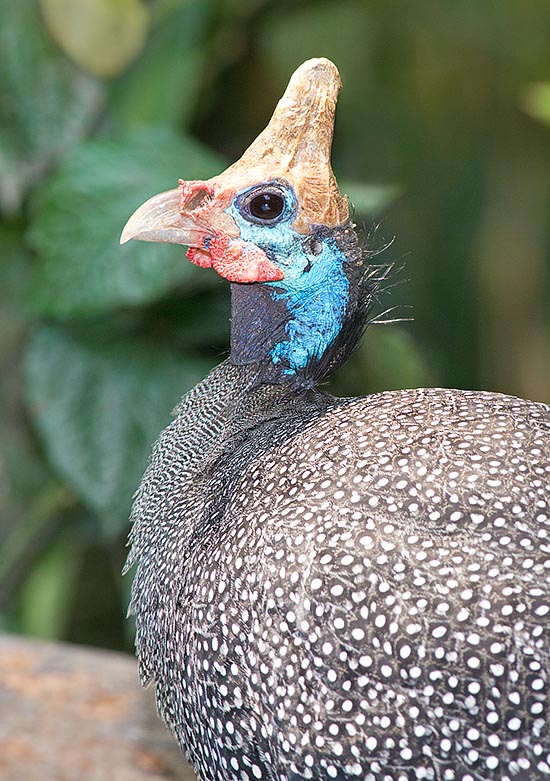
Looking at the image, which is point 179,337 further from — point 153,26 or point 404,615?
point 404,615

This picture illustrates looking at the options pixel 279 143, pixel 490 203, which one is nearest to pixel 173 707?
pixel 279 143

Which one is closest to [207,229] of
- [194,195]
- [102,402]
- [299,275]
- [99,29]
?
[194,195]

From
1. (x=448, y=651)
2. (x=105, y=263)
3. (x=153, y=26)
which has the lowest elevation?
(x=448, y=651)

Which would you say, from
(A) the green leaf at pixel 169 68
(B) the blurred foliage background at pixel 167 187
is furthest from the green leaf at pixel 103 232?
(A) the green leaf at pixel 169 68

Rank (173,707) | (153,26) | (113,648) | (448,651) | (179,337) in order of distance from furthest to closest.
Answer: (113,648) → (153,26) → (179,337) → (173,707) → (448,651)

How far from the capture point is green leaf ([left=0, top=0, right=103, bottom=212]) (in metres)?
3.08

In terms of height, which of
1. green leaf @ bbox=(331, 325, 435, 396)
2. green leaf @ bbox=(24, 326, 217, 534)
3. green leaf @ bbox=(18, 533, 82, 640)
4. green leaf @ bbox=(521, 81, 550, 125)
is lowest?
green leaf @ bbox=(18, 533, 82, 640)

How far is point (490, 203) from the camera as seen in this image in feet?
12.1

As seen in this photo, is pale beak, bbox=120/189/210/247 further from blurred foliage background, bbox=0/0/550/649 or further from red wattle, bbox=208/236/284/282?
blurred foliage background, bbox=0/0/550/649

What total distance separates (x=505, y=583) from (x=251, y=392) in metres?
0.57

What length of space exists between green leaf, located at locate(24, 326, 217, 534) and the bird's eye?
114 cm

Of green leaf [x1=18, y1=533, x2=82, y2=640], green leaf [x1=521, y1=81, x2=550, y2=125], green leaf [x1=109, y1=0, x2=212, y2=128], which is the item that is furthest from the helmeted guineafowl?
green leaf [x1=18, y1=533, x2=82, y2=640]

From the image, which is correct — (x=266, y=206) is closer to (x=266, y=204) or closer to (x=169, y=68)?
(x=266, y=204)

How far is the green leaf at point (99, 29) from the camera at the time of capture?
287 cm
